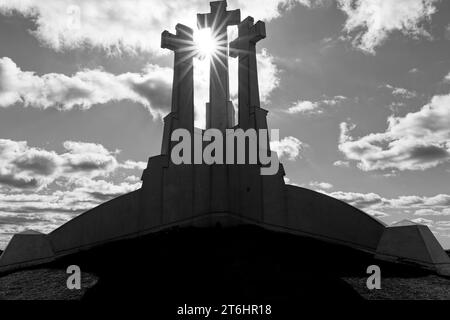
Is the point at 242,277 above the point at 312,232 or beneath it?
beneath

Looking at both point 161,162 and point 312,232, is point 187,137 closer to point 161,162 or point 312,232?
point 161,162

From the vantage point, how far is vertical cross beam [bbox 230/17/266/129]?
22.0 m

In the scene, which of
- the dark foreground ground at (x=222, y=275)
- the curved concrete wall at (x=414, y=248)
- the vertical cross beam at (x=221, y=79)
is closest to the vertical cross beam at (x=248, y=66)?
the vertical cross beam at (x=221, y=79)

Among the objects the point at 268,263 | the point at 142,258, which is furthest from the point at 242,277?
the point at 142,258

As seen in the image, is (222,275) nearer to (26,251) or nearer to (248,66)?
(26,251)

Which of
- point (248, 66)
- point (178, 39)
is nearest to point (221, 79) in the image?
point (248, 66)

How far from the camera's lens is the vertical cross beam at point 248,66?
22000 millimetres

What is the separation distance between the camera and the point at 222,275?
518 inches

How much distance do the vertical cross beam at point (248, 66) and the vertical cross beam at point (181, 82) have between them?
300cm

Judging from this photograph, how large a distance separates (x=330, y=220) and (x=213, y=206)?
21.2 ft
